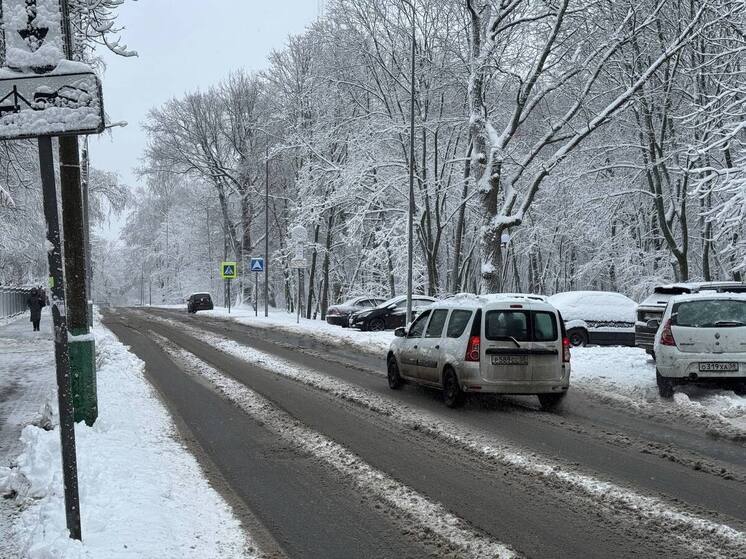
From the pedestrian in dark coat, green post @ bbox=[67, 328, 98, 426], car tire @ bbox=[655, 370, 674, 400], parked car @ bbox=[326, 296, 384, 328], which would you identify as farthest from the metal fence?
car tire @ bbox=[655, 370, 674, 400]

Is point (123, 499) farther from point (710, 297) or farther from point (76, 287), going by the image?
point (710, 297)

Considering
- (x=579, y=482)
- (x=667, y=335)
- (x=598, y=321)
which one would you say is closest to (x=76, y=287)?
(x=579, y=482)

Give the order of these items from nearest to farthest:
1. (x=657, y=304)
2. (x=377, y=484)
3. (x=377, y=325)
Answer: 1. (x=377, y=484)
2. (x=657, y=304)
3. (x=377, y=325)

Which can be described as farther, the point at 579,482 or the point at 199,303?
the point at 199,303

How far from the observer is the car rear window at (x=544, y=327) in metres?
10.7

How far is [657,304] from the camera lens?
53.3ft

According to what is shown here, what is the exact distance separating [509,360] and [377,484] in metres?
4.49

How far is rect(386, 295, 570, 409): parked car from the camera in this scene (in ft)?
34.3

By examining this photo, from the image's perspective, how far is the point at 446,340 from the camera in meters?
11.2

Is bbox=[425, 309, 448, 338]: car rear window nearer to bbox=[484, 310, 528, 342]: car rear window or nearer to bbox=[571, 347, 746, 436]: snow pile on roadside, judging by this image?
bbox=[484, 310, 528, 342]: car rear window

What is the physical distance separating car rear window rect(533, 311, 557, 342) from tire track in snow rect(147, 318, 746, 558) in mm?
2140

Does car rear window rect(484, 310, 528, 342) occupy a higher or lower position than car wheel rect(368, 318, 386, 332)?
higher

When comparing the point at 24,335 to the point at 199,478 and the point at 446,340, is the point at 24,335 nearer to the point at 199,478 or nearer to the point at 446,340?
the point at 446,340

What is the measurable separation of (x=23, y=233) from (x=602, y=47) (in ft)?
71.2
